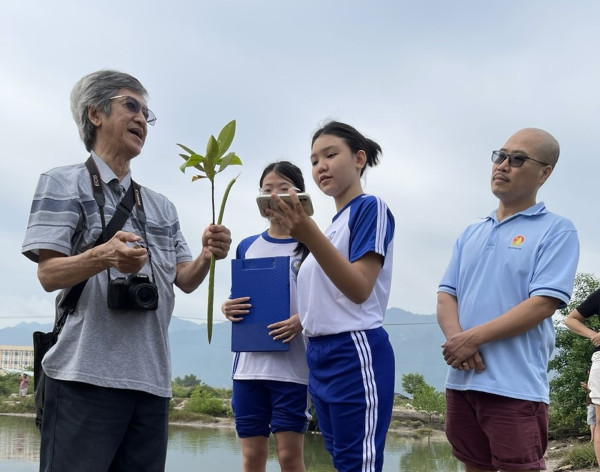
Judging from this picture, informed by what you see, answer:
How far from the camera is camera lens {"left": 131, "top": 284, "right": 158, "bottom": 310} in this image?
1.86 meters

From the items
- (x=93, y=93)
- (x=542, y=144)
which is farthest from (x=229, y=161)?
(x=542, y=144)

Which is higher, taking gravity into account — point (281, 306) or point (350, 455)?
point (281, 306)

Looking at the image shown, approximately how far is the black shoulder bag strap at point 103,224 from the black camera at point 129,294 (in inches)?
3.6

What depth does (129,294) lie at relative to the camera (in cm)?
187

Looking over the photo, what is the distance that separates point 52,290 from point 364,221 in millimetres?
1041

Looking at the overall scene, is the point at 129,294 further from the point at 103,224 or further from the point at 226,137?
the point at 226,137

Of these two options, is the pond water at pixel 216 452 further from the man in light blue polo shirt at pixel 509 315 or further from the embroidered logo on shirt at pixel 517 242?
the embroidered logo on shirt at pixel 517 242

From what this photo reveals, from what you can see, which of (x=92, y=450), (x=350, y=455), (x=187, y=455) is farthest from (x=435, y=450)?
(x=92, y=450)

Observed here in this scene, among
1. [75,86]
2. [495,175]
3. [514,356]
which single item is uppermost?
[75,86]

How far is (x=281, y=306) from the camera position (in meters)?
2.82

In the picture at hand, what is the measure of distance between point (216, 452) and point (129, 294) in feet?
14.9

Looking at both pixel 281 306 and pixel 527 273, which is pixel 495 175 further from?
pixel 281 306

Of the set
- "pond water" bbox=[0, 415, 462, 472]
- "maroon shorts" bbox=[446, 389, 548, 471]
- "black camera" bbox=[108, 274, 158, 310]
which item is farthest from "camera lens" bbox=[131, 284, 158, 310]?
"pond water" bbox=[0, 415, 462, 472]

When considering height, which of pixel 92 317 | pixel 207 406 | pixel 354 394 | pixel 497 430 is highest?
pixel 92 317
